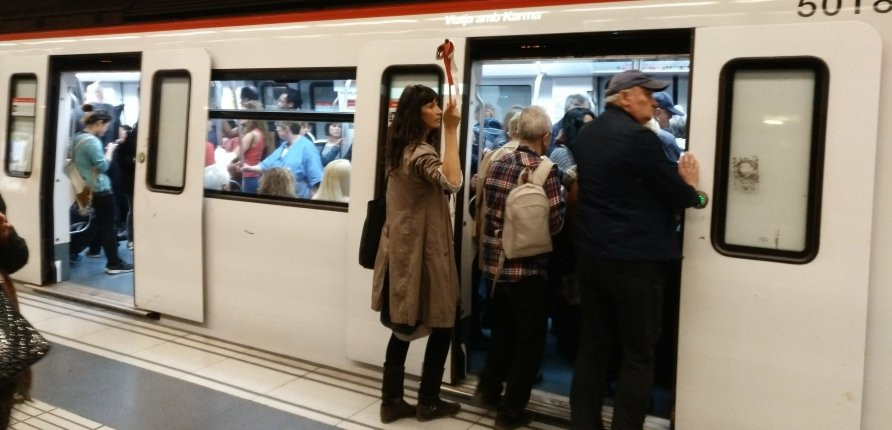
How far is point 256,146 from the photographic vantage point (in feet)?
13.9

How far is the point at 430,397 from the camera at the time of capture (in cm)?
329

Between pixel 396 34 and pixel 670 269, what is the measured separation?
69.7 inches

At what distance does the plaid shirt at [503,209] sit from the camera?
3.06m

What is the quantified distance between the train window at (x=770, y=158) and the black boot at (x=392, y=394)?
1507 millimetres

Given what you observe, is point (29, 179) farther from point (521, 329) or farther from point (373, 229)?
point (521, 329)

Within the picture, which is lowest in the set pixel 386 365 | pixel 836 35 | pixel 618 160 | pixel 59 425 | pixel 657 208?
pixel 59 425

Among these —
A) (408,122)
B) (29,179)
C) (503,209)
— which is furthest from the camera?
(29,179)

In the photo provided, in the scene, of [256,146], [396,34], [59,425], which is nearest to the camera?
[59,425]

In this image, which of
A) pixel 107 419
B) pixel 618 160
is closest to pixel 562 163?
pixel 618 160

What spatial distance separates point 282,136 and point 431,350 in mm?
1662

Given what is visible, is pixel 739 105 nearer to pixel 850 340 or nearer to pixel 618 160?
pixel 618 160

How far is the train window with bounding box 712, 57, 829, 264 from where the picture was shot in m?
2.66

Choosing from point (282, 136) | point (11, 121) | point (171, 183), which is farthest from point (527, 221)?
point (11, 121)

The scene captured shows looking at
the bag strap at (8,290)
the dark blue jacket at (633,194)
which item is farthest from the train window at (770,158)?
the bag strap at (8,290)
